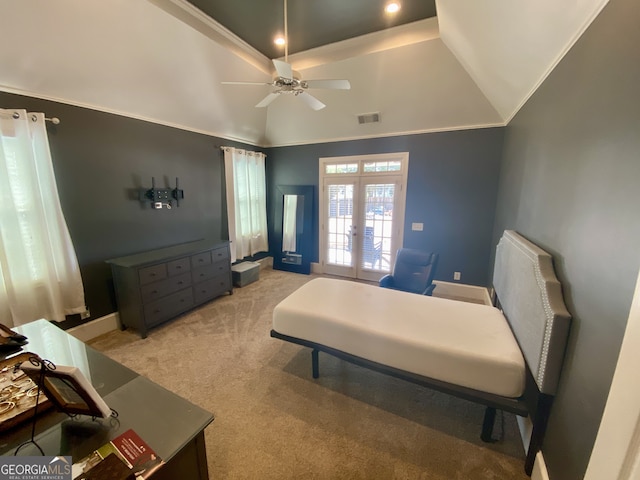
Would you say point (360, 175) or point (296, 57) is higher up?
point (296, 57)

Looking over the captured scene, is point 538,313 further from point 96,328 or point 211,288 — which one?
point 96,328

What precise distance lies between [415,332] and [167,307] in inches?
111

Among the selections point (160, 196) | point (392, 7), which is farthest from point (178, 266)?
point (392, 7)

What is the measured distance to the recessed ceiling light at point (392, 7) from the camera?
2.55 metres

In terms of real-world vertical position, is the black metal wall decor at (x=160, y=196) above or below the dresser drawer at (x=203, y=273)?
above

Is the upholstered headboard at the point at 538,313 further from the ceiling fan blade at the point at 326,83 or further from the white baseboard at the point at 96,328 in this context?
the white baseboard at the point at 96,328

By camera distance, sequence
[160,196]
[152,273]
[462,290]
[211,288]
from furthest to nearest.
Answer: [462,290] → [211,288] → [160,196] → [152,273]

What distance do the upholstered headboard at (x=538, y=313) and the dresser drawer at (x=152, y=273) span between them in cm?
345

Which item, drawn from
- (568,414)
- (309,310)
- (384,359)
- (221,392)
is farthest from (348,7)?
(221,392)

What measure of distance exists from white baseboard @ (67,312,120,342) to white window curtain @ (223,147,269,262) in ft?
6.21

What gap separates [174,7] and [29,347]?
311 centimetres

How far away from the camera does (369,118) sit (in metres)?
4.01

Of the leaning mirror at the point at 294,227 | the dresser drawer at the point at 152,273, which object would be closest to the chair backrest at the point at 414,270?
the leaning mirror at the point at 294,227

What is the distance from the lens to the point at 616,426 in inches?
26.1
